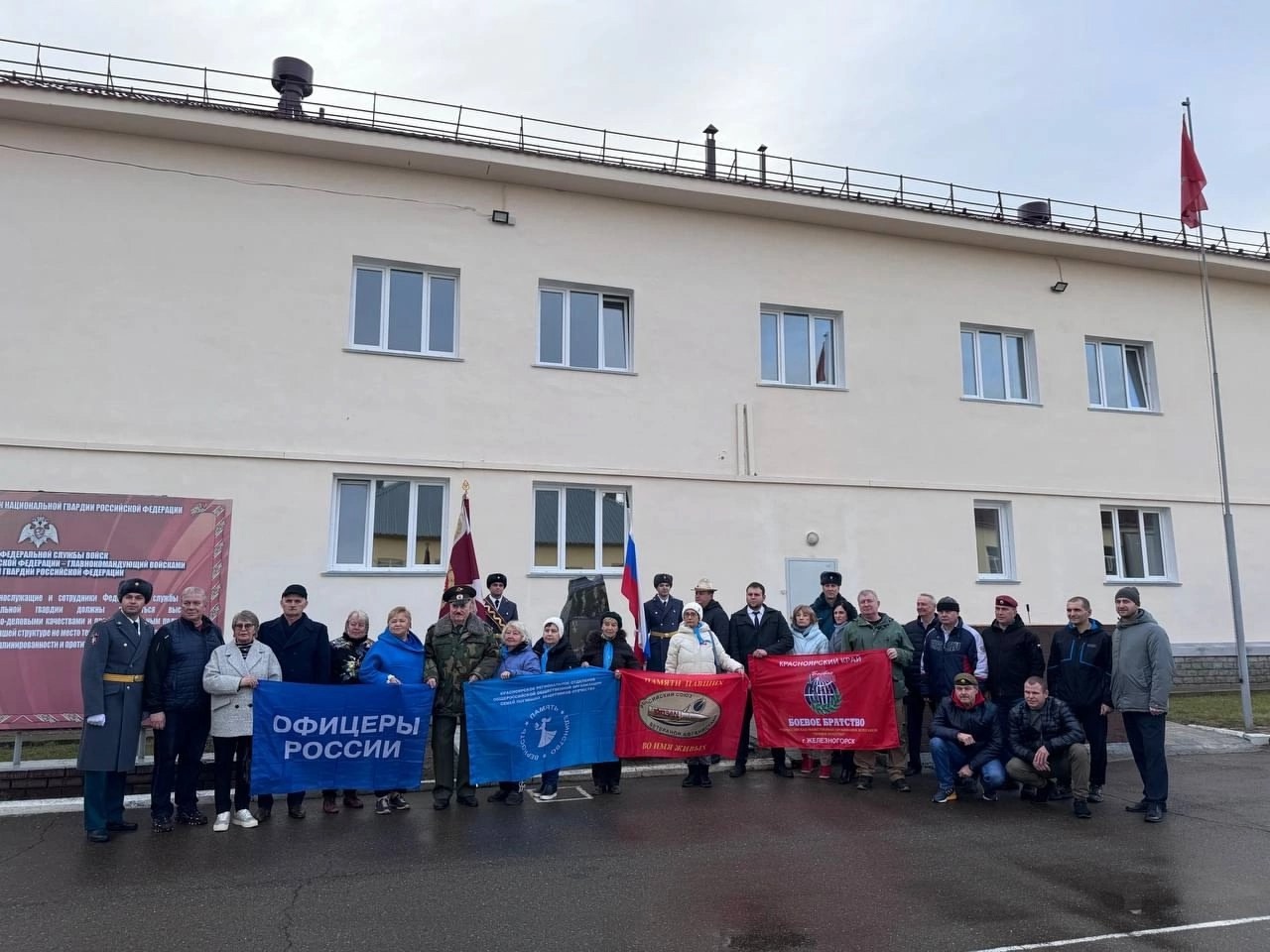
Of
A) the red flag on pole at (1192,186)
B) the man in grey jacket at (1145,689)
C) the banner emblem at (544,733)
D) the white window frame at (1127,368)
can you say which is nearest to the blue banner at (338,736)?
the banner emblem at (544,733)

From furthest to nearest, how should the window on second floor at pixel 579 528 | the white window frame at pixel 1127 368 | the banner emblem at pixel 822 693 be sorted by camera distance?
1. the white window frame at pixel 1127 368
2. the window on second floor at pixel 579 528
3. the banner emblem at pixel 822 693

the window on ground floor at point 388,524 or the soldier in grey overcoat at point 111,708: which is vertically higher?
the window on ground floor at point 388,524

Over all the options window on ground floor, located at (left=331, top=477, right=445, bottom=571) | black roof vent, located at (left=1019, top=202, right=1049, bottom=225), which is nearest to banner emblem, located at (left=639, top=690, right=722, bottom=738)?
window on ground floor, located at (left=331, top=477, right=445, bottom=571)

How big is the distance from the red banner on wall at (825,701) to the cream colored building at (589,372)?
3.98 metres

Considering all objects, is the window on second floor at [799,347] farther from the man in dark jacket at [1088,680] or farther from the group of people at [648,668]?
the man in dark jacket at [1088,680]

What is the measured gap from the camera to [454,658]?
7988 millimetres

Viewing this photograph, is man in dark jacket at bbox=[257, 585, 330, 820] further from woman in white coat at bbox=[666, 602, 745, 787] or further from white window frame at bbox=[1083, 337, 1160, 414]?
white window frame at bbox=[1083, 337, 1160, 414]

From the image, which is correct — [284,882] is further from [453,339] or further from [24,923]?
[453,339]

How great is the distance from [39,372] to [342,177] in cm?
459

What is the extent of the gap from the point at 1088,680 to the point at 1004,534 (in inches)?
286

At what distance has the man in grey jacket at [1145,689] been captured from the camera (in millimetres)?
7496

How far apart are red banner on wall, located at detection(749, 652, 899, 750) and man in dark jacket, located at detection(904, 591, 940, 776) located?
458 millimetres

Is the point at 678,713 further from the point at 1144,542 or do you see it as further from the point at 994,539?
the point at 1144,542

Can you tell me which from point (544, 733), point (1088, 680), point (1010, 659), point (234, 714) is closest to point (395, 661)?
point (234, 714)
